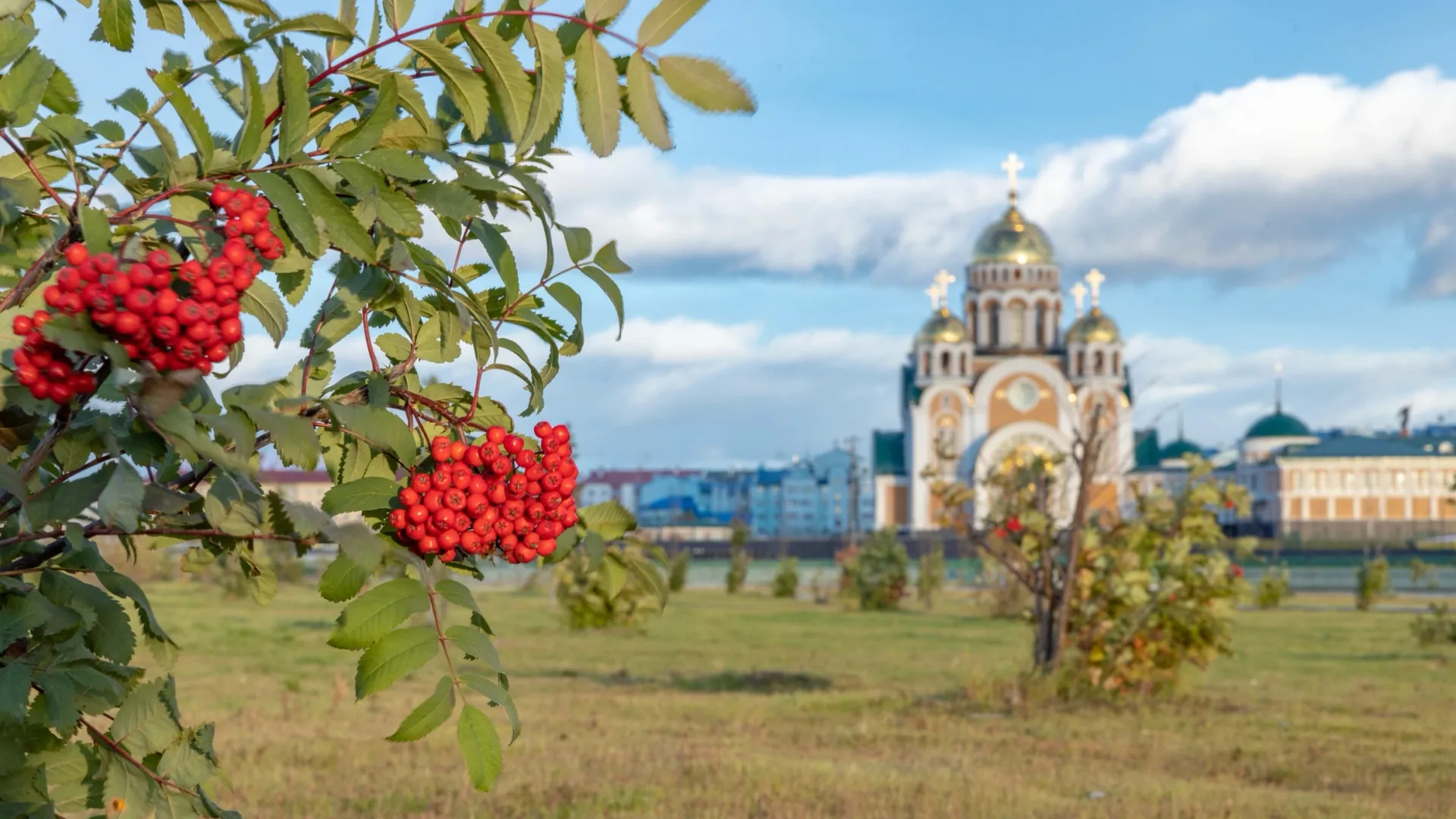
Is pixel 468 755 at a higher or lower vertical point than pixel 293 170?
lower

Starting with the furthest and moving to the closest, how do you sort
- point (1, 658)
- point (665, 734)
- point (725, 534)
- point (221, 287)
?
point (725, 534) → point (665, 734) → point (1, 658) → point (221, 287)

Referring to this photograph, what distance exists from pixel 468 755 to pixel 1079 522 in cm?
926

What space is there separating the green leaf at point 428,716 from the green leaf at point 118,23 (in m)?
1.16

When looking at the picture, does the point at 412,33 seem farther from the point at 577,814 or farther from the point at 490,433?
the point at 577,814

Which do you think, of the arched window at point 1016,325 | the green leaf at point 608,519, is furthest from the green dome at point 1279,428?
the green leaf at point 608,519

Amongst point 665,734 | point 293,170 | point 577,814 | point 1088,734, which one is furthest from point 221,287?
point 1088,734

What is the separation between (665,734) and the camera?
9.22 metres

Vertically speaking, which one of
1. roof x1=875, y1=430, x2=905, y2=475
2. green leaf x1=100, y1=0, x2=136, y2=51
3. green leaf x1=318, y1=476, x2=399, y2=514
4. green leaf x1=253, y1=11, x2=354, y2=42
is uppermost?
roof x1=875, y1=430, x2=905, y2=475

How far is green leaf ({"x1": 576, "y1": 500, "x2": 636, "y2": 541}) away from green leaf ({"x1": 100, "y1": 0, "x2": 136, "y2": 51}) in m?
1.03

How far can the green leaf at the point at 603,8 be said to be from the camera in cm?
183

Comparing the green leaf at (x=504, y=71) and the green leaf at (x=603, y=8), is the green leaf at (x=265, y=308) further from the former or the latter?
the green leaf at (x=603, y=8)

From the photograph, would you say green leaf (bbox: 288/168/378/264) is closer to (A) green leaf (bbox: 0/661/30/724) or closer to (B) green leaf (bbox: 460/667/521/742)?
(B) green leaf (bbox: 460/667/521/742)

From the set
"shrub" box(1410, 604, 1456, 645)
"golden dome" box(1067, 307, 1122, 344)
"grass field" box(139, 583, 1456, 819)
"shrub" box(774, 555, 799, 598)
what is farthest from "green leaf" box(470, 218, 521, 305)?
"golden dome" box(1067, 307, 1122, 344)

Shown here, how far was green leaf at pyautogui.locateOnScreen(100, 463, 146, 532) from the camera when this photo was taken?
159 centimetres
